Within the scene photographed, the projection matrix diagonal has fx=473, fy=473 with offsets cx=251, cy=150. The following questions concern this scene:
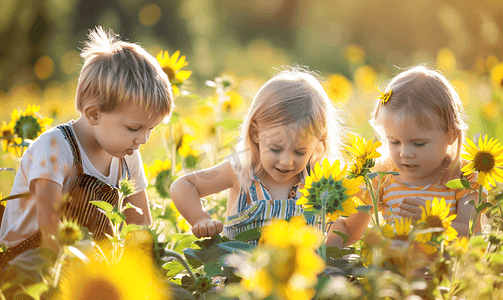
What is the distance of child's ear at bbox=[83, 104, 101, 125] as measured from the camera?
1206mm

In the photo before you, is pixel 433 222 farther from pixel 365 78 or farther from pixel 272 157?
pixel 365 78

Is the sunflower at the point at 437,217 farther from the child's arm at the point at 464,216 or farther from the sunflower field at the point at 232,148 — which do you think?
the child's arm at the point at 464,216

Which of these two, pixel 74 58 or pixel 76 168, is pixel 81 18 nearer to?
pixel 74 58

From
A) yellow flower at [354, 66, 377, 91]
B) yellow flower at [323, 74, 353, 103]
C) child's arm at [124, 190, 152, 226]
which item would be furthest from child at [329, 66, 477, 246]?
yellow flower at [354, 66, 377, 91]

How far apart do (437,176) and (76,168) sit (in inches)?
39.0

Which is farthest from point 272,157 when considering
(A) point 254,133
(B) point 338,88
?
(B) point 338,88

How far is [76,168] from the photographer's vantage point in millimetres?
1224

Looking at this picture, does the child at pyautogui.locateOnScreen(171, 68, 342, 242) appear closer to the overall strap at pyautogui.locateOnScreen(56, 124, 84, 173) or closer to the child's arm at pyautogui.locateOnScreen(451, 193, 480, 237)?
the overall strap at pyautogui.locateOnScreen(56, 124, 84, 173)

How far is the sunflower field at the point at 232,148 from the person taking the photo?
513 mm

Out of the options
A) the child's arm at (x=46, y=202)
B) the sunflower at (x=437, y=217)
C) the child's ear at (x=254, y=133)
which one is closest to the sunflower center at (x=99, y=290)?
the sunflower at (x=437, y=217)

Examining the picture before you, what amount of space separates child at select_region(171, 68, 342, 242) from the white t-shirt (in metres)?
0.21

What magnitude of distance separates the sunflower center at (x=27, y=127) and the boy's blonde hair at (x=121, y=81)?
1.27 ft

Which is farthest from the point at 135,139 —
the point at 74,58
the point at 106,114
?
the point at 74,58

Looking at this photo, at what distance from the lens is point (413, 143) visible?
1241 mm
